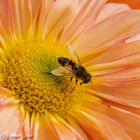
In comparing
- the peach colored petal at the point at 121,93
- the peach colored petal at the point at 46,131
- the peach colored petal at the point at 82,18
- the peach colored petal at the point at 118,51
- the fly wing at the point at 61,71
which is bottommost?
the peach colored petal at the point at 46,131

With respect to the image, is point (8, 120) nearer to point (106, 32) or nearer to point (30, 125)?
point (30, 125)

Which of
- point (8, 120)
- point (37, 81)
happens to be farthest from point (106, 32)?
point (8, 120)

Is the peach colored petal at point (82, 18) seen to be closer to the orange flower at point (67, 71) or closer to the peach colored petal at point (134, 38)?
the orange flower at point (67, 71)

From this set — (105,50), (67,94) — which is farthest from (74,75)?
(105,50)

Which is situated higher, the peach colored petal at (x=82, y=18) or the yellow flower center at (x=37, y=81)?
the peach colored petal at (x=82, y=18)

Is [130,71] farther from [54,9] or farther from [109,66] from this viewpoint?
[54,9]

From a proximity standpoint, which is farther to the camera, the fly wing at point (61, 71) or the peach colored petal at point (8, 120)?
the fly wing at point (61, 71)

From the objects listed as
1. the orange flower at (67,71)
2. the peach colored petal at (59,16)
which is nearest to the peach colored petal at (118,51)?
the orange flower at (67,71)

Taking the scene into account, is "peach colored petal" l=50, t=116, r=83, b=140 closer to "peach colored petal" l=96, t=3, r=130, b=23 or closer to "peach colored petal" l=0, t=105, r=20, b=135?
"peach colored petal" l=0, t=105, r=20, b=135
